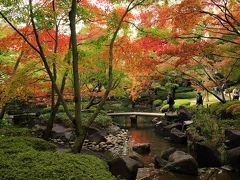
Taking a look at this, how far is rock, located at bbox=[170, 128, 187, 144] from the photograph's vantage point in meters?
16.0

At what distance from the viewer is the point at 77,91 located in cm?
830

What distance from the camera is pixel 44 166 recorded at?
200 inches

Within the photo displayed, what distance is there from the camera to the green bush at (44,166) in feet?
15.5

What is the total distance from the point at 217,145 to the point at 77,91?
286 inches

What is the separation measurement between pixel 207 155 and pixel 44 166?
774cm

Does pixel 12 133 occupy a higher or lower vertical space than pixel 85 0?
lower

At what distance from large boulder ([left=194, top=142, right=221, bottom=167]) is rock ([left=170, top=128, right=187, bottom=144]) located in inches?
189

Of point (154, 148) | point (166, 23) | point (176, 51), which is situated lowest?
point (154, 148)

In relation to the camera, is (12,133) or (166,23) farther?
(166,23)

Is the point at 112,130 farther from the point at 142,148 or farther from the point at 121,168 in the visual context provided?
the point at 121,168

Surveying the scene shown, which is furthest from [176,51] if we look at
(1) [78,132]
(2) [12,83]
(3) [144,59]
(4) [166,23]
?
(2) [12,83]

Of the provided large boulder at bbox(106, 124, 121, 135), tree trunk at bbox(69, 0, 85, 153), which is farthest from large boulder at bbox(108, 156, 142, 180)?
large boulder at bbox(106, 124, 121, 135)

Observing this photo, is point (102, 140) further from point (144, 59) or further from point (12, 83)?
point (12, 83)

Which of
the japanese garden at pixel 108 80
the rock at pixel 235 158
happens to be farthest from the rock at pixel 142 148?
the rock at pixel 235 158
